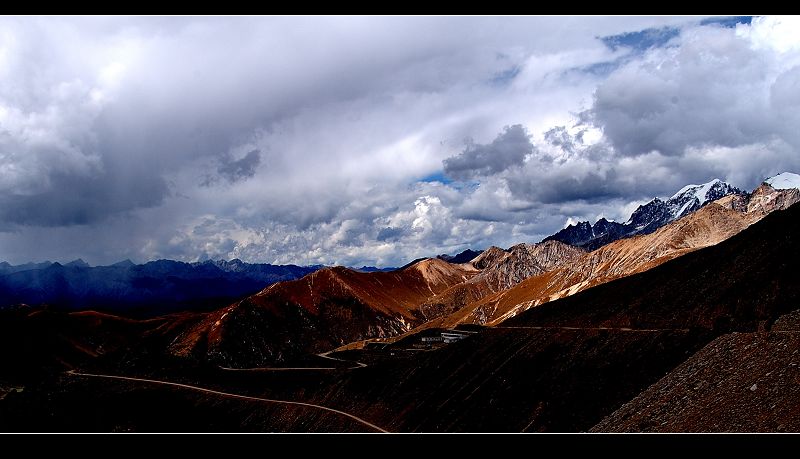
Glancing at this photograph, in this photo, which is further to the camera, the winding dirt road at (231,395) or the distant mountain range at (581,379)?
the winding dirt road at (231,395)

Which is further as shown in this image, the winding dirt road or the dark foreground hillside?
the winding dirt road

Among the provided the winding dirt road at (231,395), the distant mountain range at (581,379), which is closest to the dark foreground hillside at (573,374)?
the distant mountain range at (581,379)

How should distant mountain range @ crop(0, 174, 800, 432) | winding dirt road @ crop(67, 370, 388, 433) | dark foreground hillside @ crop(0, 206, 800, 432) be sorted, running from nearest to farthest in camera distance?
distant mountain range @ crop(0, 174, 800, 432) < dark foreground hillside @ crop(0, 206, 800, 432) < winding dirt road @ crop(67, 370, 388, 433)

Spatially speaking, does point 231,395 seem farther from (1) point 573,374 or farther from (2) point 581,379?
(2) point 581,379

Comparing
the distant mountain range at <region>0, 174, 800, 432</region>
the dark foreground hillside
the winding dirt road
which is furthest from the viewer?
the winding dirt road

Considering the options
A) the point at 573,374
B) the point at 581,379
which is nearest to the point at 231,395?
the point at 573,374

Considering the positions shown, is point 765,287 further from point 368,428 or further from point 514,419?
point 368,428

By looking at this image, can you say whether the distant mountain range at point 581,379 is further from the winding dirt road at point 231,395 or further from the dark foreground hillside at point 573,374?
the winding dirt road at point 231,395

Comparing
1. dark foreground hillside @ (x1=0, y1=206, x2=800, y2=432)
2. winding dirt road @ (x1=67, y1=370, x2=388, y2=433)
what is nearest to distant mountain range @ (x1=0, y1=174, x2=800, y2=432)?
dark foreground hillside @ (x1=0, y1=206, x2=800, y2=432)

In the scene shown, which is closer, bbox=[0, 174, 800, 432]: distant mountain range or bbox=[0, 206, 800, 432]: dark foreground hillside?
bbox=[0, 174, 800, 432]: distant mountain range

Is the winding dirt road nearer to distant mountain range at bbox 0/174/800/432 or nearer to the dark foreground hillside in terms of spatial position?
distant mountain range at bbox 0/174/800/432

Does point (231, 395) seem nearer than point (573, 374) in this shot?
No

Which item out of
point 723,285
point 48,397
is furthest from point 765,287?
point 48,397
